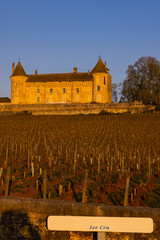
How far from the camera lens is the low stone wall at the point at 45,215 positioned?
4.94m

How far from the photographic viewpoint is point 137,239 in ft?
16.2

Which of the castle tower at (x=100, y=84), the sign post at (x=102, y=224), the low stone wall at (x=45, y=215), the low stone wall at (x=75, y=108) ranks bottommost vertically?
the low stone wall at (x=45, y=215)

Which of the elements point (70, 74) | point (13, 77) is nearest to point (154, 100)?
point (70, 74)

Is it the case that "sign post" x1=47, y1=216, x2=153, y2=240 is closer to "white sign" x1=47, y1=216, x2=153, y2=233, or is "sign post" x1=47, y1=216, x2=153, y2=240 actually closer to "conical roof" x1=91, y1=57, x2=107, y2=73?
"white sign" x1=47, y1=216, x2=153, y2=233

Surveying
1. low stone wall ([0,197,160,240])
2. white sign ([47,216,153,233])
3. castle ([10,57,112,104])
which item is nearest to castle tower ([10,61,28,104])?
castle ([10,57,112,104])

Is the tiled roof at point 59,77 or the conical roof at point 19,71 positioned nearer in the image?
A: the tiled roof at point 59,77

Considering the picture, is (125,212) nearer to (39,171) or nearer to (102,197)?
(102,197)

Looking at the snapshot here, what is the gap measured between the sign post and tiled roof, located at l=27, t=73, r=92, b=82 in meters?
46.5

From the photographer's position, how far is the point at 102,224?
4090 millimetres

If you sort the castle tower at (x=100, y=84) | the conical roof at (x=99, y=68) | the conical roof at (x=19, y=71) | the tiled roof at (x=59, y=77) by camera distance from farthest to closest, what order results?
1. the conical roof at (x=19, y=71)
2. the tiled roof at (x=59, y=77)
3. the conical roof at (x=99, y=68)
4. the castle tower at (x=100, y=84)

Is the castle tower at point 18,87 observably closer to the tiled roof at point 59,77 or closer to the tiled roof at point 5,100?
the tiled roof at point 59,77

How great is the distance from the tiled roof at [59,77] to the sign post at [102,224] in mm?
46502

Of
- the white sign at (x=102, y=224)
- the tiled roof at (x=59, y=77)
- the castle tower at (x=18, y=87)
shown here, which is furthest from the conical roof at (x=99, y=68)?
the white sign at (x=102, y=224)

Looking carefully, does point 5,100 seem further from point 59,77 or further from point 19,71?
point 59,77
